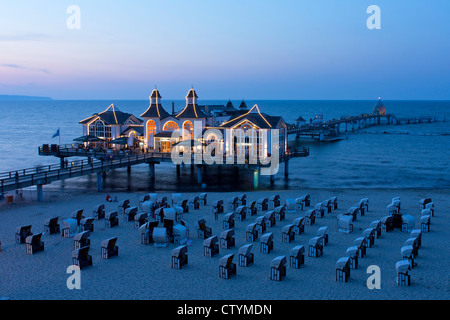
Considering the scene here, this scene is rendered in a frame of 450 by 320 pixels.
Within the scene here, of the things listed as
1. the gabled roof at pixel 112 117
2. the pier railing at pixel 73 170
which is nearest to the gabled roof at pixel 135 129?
the gabled roof at pixel 112 117

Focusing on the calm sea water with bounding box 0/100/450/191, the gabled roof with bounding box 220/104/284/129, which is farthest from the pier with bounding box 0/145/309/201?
the gabled roof with bounding box 220/104/284/129

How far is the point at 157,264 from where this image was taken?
1580 centimetres

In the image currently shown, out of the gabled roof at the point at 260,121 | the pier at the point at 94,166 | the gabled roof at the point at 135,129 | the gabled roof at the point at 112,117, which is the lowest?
the pier at the point at 94,166

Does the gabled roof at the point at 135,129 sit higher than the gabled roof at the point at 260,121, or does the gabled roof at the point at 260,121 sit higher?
the gabled roof at the point at 260,121

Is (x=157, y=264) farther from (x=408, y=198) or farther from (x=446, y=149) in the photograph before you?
(x=446, y=149)

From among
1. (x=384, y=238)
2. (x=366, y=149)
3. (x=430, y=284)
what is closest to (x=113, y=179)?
(x=384, y=238)

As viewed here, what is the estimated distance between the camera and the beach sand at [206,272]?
43.7 ft

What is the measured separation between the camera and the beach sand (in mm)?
13328

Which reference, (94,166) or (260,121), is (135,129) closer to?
(94,166)

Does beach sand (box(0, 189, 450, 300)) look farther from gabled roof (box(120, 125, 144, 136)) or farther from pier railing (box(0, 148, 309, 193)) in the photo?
gabled roof (box(120, 125, 144, 136))

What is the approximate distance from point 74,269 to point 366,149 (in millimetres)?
58601

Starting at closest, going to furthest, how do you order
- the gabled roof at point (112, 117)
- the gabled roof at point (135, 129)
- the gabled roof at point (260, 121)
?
the gabled roof at point (260, 121)
the gabled roof at point (112, 117)
the gabled roof at point (135, 129)

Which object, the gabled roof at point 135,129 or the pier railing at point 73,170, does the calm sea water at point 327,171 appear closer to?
the pier railing at point 73,170

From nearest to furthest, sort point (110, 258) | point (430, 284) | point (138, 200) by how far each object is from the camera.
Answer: point (430, 284), point (110, 258), point (138, 200)
